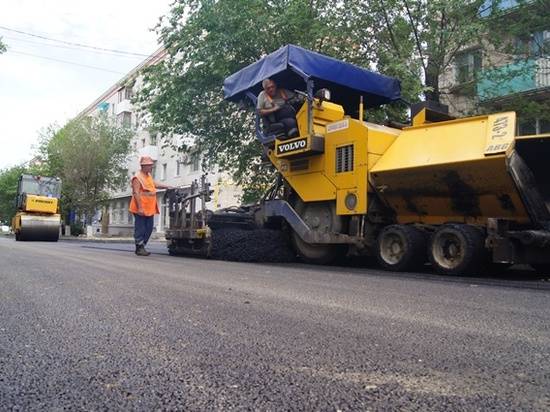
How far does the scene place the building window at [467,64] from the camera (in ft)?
43.3

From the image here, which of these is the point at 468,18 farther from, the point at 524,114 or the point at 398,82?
the point at 398,82

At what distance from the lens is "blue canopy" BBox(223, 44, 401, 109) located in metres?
8.56

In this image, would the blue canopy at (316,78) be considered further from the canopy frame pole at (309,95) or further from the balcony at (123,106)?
the balcony at (123,106)

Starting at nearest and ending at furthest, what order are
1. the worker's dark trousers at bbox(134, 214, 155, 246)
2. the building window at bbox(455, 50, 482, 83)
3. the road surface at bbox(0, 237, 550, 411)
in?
the road surface at bbox(0, 237, 550, 411), the worker's dark trousers at bbox(134, 214, 155, 246), the building window at bbox(455, 50, 482, 83)

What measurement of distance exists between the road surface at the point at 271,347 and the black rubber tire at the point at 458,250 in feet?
4.06

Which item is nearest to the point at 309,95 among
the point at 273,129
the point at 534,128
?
the point at 273,129

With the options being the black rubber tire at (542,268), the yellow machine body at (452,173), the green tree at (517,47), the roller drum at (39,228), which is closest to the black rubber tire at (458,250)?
the yellow machine body at (452,173)

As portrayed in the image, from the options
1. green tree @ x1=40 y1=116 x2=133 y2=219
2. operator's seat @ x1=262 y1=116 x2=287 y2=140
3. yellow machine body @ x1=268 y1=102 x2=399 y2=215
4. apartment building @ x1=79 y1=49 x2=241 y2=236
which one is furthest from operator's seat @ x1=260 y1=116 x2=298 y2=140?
green tree @ x1=40 y1=116 x2=133 y2=219

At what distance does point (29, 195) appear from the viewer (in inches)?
930

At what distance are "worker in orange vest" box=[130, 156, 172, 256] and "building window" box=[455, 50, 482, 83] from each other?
7992 mm

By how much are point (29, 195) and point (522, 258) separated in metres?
22.1

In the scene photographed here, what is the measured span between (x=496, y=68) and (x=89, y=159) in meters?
26.6

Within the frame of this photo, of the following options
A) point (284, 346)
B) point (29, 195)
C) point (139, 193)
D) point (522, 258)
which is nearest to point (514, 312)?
point (284, 346)

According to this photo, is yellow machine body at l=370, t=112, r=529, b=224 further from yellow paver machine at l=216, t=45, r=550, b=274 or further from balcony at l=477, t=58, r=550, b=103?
balcony at l=477, t=58, r=550, b=103
